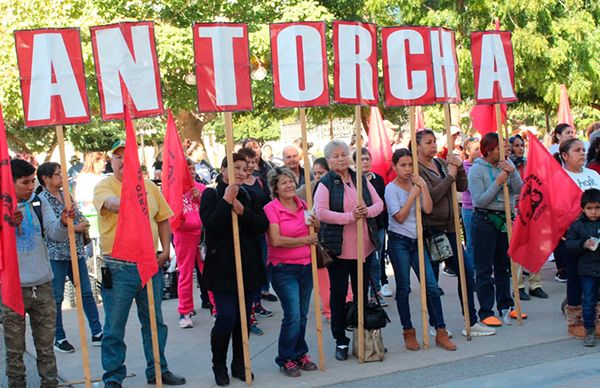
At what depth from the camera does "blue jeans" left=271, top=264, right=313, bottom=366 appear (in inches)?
273

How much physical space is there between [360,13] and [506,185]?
20647 millimetres

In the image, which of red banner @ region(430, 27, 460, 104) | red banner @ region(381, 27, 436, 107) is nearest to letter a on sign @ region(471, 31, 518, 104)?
red banner @ region(430, 27, 460, 104)

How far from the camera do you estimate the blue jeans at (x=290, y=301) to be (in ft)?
22.8

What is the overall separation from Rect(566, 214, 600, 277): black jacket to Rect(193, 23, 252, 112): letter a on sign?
3.23 metres

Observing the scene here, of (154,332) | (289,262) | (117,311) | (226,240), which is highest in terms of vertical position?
(226,240)

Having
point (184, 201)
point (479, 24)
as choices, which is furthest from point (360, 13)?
point (184, 201)

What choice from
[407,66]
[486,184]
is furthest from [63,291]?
[486,184]

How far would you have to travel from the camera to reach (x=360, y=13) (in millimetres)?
28047

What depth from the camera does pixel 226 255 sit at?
6.80 metres

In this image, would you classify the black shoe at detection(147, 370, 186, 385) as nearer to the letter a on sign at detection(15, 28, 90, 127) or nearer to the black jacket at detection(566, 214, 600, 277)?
the letter a on sign at detection(15, 28, 90, 127)

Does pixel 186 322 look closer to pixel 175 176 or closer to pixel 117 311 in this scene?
pixel 175 176

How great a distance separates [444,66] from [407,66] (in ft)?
1.52

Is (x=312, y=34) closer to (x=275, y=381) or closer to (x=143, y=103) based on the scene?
(x=143, y=103)

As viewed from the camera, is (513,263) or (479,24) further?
(479,24)
